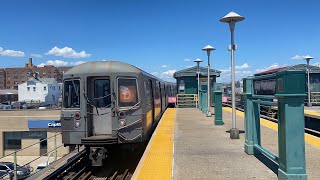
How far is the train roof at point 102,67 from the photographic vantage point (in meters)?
9.80

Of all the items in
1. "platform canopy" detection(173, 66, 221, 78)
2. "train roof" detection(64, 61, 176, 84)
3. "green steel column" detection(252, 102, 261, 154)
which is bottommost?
"green steel column" detection(252, 102, 261, 154)

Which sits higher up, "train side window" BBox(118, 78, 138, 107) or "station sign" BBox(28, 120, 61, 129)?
"train side window" BBox(118, 78, 138, 107)

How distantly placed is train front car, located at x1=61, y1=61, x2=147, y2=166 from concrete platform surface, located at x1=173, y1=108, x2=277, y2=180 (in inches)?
63.3

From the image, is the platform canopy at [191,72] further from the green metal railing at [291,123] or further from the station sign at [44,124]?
the green metal railing at [291,123]

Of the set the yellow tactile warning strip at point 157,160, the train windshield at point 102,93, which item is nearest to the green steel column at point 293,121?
the yellow tactile warning strip at point 157,160

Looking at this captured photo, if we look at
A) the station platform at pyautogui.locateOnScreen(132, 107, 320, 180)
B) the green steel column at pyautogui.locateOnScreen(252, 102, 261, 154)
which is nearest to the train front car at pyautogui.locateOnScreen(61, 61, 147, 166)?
the station platform at pyautogui.locateOnScreen(132, 107, 320, 180)

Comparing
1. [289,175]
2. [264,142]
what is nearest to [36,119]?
[264,142]

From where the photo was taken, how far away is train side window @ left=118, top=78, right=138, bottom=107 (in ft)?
31.7

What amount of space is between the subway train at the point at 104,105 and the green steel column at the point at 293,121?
15.9 ft

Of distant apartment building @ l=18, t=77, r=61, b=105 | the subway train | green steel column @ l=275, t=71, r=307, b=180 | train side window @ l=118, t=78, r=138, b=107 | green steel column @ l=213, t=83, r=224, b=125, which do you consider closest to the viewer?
green steel column @ l=275, t=71, r=307, b=180

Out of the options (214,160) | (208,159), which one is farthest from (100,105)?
(214,160)

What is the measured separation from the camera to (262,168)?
270 inches

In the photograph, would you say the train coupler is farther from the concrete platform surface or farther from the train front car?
the concrete platform surface

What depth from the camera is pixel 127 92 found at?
31.9ft
